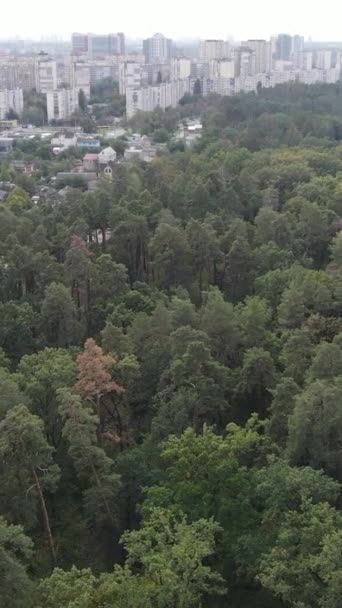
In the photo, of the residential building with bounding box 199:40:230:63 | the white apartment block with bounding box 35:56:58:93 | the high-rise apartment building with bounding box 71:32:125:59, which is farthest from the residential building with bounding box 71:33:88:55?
the white apartment block with bounding box 35:56:58:93

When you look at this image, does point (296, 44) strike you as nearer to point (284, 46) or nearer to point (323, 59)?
point (284, 46)

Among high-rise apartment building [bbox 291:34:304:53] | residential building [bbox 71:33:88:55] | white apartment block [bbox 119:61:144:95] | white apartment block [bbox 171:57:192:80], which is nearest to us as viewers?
white apartment block [bbox 119:61:144:95]

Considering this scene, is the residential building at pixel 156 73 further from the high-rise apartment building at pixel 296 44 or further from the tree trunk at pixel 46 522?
the tree trunk at pixel 46 522

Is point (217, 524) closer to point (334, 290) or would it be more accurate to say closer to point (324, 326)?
point (324, 326)

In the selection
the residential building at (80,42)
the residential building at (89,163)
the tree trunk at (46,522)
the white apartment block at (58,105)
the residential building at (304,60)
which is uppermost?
the residential building at (80,42)

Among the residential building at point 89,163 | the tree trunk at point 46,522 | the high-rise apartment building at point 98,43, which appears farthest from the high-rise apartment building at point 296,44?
the tree trunk at point 46,522

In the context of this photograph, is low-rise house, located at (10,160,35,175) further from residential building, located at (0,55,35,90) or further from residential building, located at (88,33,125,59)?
residential building, located at (88,33,125,59)
